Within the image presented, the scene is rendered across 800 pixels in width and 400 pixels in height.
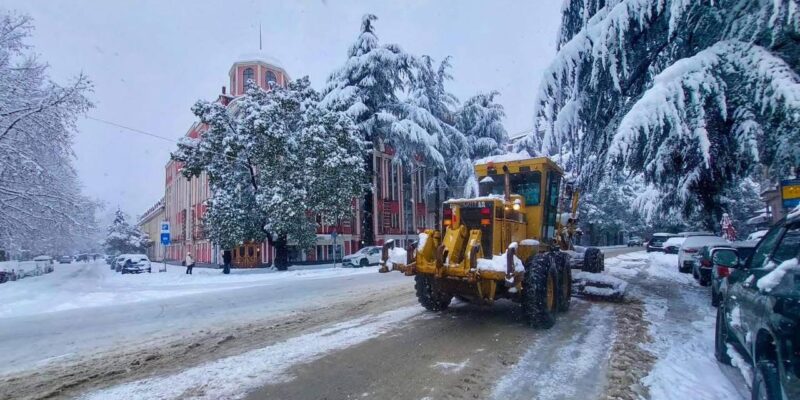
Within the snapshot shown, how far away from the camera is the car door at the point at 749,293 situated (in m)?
3.68

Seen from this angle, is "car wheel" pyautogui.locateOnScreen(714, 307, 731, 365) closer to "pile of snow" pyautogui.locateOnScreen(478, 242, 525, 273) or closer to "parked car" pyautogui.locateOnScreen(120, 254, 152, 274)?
"pile of snow" pyautogui.locateOnScreen(478, 242, 525, 273)

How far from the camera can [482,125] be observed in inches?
1597

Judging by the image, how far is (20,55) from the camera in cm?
1950

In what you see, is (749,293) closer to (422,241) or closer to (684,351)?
(684,351)

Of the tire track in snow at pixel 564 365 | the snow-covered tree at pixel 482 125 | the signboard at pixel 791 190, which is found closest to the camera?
the tire track in snow at pixel 564 365

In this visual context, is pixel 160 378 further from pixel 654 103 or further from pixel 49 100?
pixel 49 100

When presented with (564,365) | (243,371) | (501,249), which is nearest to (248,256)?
(501,249)

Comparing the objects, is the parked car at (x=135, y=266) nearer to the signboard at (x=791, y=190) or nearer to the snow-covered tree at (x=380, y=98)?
the snow-covered tree at (x=380, y=98)

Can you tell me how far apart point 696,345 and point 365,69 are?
28.1m

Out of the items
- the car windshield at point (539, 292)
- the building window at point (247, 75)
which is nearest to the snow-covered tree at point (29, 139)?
the car windshield at point (539, 292)

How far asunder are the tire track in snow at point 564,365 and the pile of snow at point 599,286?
7.30 ft

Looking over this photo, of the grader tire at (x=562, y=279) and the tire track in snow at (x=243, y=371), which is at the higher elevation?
the grader tire at (x=562, y=279)

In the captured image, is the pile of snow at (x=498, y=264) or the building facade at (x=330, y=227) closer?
the pile of snow at (x=498, y=264)

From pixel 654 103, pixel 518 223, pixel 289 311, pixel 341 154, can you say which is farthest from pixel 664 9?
pixel 341 154
